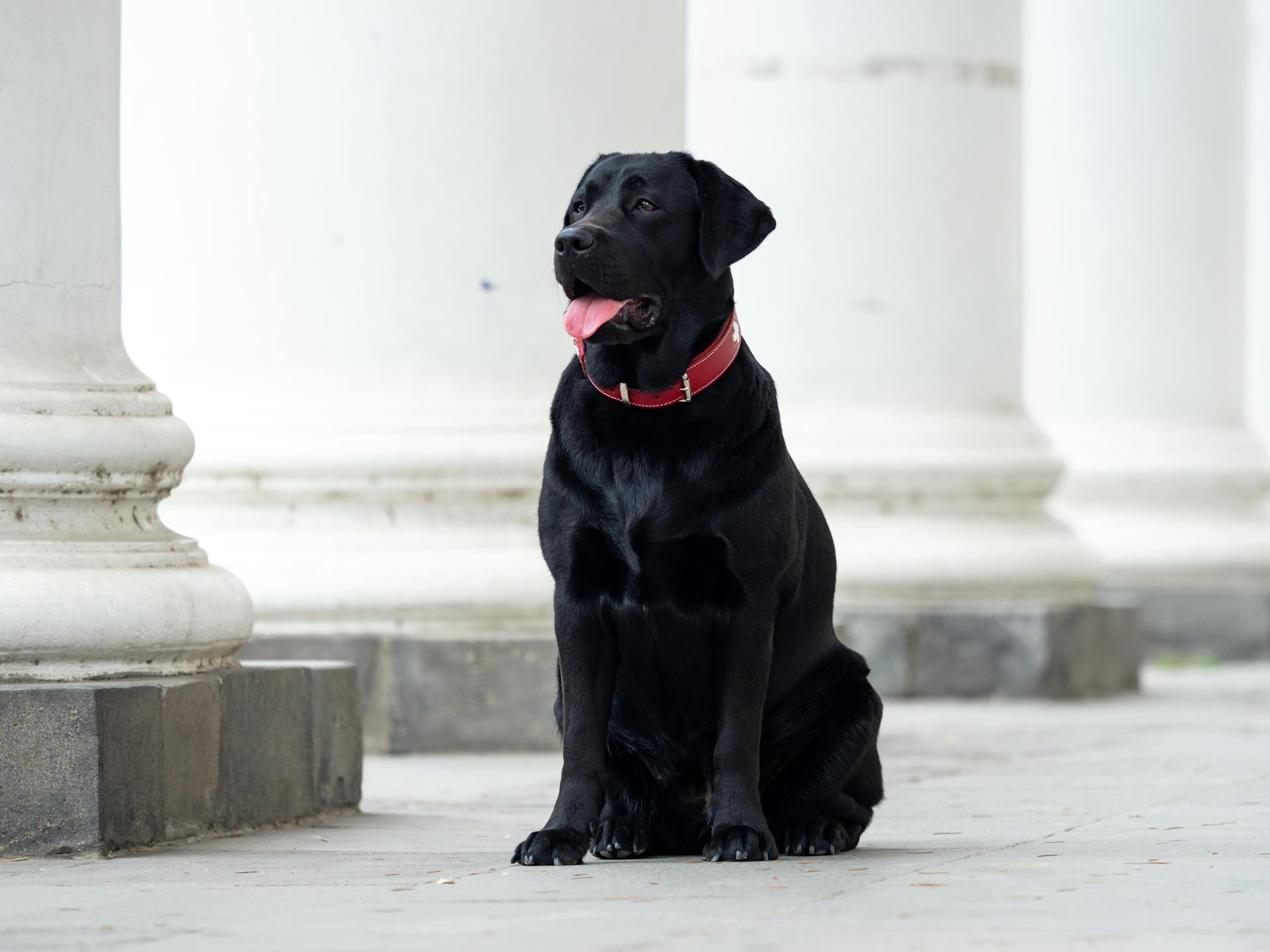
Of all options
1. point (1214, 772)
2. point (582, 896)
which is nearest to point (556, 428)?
point (582, 896)

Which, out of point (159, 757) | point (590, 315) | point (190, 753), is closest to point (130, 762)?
point (159, 757)

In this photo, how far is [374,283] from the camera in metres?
8.38

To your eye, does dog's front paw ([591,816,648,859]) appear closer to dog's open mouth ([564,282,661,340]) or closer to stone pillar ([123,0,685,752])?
dog's open mouth ([564,282,661,340])

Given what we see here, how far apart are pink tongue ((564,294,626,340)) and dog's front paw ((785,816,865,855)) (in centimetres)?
110

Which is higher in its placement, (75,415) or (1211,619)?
(75,415)

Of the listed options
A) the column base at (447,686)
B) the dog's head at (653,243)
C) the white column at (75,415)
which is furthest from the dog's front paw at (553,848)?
the column base at (447,686)

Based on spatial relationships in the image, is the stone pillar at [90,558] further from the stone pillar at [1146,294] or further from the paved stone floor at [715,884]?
the stone pillar at [1146,294]

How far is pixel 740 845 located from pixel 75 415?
193cm

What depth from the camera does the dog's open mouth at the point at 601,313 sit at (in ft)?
15.1

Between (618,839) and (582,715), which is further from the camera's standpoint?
(618,839)

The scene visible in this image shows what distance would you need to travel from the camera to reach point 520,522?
8.52 meters

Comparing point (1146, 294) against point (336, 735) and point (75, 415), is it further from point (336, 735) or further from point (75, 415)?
point (75, 415)

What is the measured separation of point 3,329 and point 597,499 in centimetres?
163

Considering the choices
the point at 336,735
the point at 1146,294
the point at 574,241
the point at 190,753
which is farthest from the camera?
the point at 1146,294
